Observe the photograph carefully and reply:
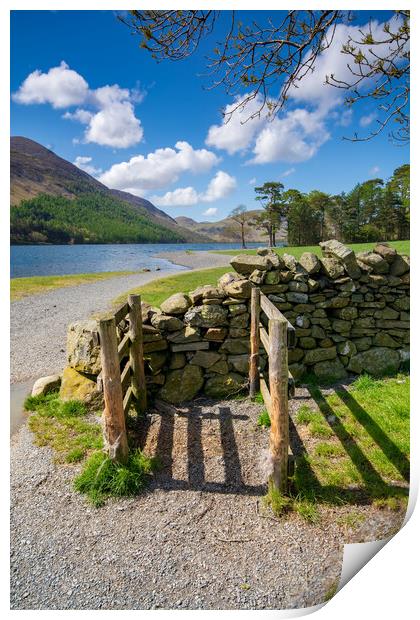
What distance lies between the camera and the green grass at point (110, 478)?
10.7 ft

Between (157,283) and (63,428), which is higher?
(157,283)

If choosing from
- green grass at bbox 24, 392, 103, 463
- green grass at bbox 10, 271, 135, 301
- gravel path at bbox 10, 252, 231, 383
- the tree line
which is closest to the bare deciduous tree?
the tree line

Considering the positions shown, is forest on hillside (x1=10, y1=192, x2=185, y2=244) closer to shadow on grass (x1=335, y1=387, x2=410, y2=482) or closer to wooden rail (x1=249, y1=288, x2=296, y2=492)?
wooden rail (x1=249, y1=288, x2=296, y2=492)

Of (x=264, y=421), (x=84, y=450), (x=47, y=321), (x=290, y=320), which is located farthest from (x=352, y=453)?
(x=47, y=321)

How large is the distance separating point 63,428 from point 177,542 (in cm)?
250

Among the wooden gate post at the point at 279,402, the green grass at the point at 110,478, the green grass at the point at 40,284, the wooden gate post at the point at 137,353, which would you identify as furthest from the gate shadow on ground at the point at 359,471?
the green grass at the point at 40,284

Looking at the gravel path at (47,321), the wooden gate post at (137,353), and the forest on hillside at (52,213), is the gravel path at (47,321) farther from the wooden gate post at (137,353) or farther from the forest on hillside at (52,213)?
the wooden gate post at (137,353)

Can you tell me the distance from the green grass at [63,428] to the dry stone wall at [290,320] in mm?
368

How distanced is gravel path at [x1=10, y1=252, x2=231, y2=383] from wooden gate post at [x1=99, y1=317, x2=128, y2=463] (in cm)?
401

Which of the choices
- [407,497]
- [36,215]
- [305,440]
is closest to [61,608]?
[305,440]

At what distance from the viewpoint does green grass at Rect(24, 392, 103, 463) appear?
13.0 feet

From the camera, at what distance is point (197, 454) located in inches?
152

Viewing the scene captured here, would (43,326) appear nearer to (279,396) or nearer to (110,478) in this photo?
(110,478)

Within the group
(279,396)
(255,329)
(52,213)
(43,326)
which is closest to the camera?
(279,396)
